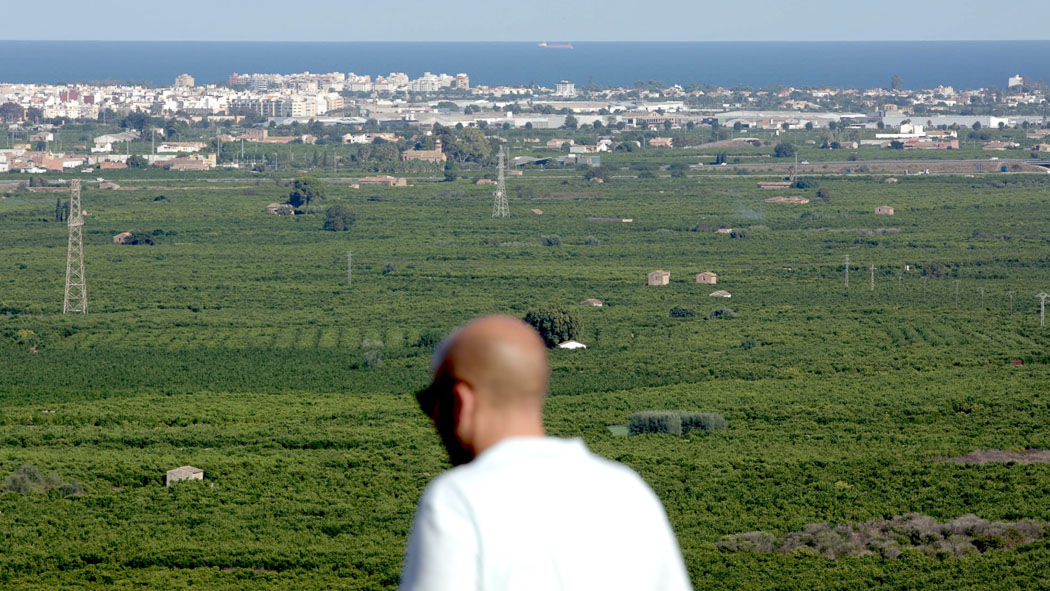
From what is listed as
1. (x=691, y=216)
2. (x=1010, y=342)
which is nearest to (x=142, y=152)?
(x=691, y=216)

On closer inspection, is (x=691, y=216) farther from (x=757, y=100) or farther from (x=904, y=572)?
(x=757, y=100)

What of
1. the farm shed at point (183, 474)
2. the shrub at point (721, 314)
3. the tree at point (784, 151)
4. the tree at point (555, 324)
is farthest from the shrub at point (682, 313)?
the tree at point (784, 151)

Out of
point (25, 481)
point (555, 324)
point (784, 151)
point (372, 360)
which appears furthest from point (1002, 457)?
point (784, 151)

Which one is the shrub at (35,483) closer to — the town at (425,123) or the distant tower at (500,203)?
the distant tower at (500,203)

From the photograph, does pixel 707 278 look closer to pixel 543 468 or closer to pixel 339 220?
pixel 339 220

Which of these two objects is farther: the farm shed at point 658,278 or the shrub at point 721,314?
the farm shed at point 658,278

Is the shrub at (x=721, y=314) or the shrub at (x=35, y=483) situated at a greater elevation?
the shrub at (x=35, y=483)
